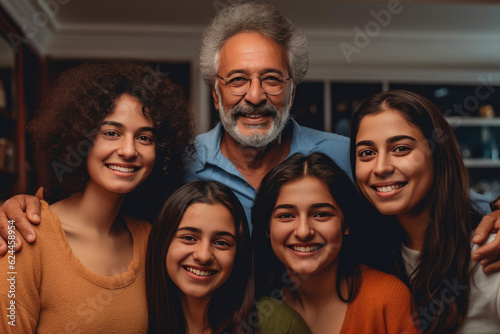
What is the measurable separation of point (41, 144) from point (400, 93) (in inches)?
53.0

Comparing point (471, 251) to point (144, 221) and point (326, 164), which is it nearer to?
point (326, 164)

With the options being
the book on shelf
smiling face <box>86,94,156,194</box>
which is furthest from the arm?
the book on shelf

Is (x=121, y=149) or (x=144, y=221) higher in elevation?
(x=121, y=149)

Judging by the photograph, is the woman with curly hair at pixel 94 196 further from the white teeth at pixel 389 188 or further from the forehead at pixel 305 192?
the white teeth at pixel 389 188

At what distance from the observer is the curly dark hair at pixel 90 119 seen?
66.0 inches

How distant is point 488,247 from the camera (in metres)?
1.48

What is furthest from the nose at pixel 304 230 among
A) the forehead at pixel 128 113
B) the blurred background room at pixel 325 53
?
the blurred background room at pixel 325 53

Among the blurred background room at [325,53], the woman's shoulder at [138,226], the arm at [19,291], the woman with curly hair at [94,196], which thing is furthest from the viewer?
the blurred background room at [325,53]

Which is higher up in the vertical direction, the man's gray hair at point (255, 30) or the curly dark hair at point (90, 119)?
the man's gray hair at point (255, 30)

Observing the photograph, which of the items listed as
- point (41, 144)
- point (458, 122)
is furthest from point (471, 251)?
point (458, 122)

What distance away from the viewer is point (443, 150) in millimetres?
1650

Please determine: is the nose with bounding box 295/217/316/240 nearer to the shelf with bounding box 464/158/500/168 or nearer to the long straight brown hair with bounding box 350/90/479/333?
the long straight brown hair with bounding box 350/90/479/333

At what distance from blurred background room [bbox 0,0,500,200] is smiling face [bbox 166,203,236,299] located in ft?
10.1

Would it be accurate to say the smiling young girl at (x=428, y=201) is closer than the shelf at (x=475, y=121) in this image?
Yes
